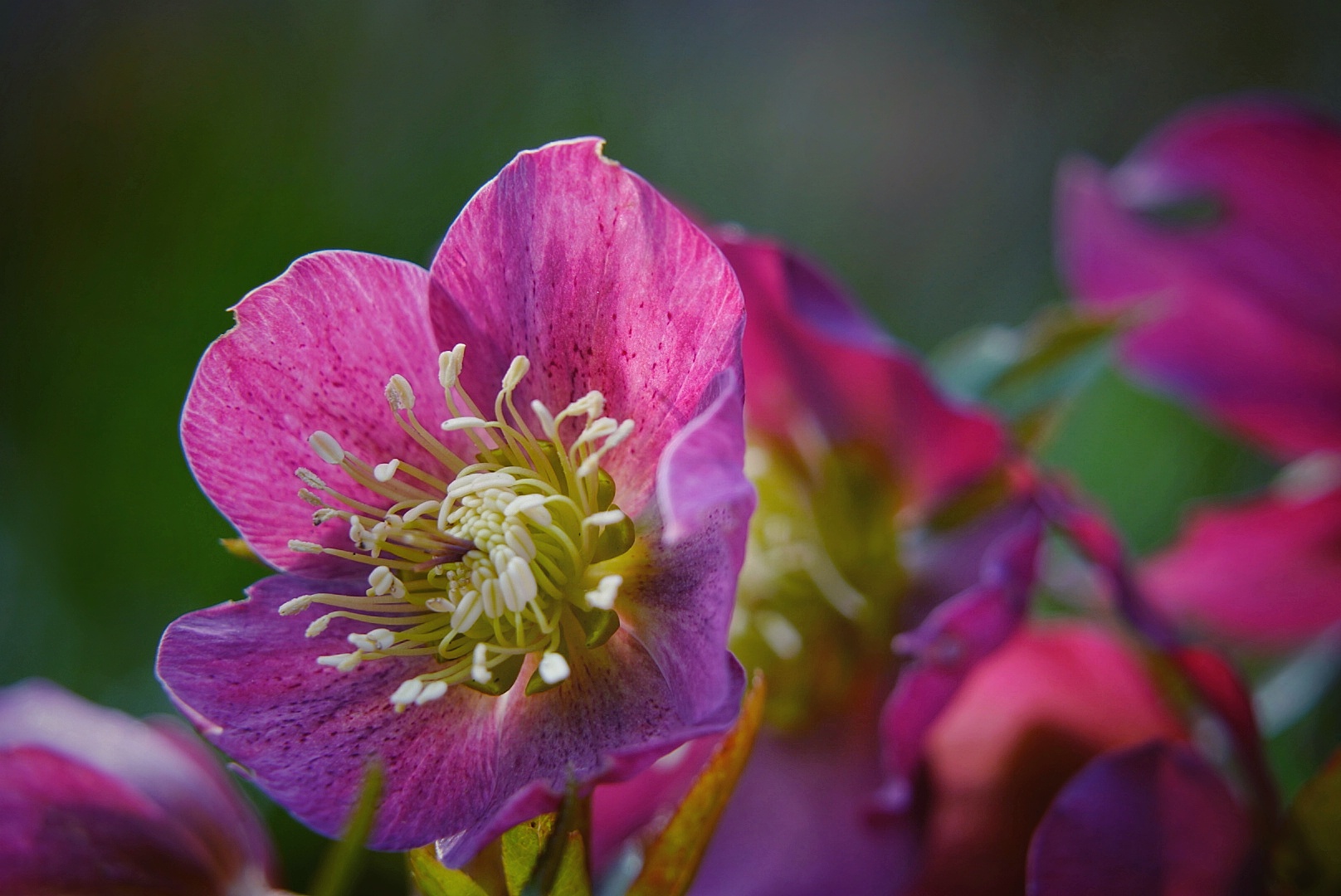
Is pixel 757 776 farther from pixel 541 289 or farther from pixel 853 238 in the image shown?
pixel 853 238

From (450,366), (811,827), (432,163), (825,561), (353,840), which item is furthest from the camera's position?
(432,163)

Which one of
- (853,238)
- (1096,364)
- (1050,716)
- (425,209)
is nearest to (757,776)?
(1050,716)

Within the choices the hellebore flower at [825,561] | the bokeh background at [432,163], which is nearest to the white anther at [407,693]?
the hellebore flower at [825,561]

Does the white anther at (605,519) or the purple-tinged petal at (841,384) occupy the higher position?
the white anther at (605,519)

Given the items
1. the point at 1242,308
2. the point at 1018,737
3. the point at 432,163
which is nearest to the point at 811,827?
the point at 1018,737

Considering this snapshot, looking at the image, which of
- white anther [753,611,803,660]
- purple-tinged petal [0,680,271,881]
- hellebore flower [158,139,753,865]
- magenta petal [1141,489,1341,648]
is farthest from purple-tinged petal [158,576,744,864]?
magenta petal [1141,489,1341,648]

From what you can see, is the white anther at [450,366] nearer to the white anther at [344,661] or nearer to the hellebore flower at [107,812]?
the white anther at [344,661]

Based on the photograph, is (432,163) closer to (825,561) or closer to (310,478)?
(825,561)
